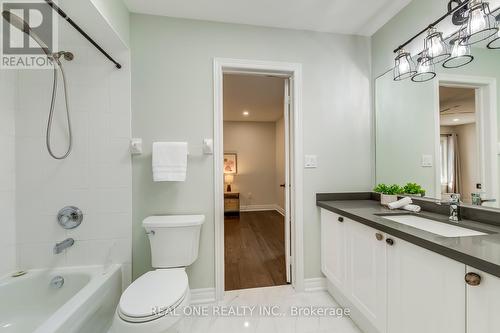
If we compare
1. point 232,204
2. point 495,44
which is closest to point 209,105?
point 495,44

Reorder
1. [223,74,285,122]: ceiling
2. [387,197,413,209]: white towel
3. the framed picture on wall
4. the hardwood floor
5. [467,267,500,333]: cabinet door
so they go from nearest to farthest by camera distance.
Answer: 1. [467,267,500,333]: cabinet door
2. [387,197,413,209]: white towel
3. the hardwood floor
4. [223,74,285,122]: ceiling
5. the framed picture on wall

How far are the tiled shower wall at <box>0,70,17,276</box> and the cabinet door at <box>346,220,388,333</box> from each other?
7.94 ft

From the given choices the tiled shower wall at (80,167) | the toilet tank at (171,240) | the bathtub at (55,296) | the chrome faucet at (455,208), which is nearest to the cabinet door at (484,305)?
the chrome faucet at (455,208)

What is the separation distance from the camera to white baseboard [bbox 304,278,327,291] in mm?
1917

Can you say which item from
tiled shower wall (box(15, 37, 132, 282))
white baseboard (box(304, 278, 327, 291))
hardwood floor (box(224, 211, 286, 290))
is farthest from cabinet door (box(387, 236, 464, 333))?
tiled shower wall (box(15, 37, 132, 282))

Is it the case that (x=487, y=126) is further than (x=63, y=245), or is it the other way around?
(x=63, y=245)

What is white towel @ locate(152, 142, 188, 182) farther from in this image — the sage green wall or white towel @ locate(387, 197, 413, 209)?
white towel @ locate(387, 197, 413, 209)

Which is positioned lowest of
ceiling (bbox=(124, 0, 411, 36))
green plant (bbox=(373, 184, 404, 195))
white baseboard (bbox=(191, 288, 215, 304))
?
white baseboard (bbox=(191, 288, 215, 304))

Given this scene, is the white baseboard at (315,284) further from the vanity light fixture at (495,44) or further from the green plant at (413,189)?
the vanity light fixture at (495,44)

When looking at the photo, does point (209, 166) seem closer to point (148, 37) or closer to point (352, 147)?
point (148, 37)

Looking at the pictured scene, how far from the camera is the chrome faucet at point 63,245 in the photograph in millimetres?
1484

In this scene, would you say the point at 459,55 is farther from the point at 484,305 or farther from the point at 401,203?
the point at 484,305

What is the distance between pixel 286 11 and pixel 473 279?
1.97 metres

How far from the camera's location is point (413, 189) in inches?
65.7
